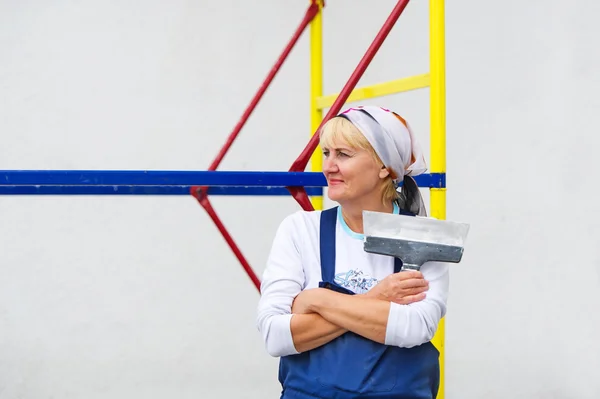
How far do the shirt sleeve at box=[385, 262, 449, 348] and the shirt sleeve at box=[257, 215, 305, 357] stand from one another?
208mm

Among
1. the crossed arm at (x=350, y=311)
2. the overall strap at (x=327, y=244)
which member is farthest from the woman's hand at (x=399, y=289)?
the overall strap at (x=327, y=244)

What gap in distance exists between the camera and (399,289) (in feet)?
5.03

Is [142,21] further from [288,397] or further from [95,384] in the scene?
[288,397]

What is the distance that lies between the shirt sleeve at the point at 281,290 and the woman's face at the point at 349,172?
0.43 feet

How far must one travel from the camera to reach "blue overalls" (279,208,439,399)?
153 cm

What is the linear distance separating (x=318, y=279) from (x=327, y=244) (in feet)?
0.26

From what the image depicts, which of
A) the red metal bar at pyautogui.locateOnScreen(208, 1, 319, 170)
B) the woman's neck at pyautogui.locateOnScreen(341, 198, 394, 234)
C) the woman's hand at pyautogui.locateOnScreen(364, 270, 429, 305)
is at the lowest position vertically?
the woman's hand at pyautogui.locateOnScreen(364, 270, 429, 305)

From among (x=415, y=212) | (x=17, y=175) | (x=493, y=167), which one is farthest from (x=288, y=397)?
(x=493, y=167)

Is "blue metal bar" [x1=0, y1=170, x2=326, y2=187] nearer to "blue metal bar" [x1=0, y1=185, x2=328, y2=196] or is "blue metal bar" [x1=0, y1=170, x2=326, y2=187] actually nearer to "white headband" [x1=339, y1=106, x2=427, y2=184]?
"blue metal bar" [x1=0, y1=185, x2=328, y2=196]

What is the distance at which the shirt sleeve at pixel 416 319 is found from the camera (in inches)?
59.5

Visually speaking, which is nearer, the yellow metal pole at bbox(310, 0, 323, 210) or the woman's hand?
the woman's hand

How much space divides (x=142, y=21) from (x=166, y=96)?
450 mm

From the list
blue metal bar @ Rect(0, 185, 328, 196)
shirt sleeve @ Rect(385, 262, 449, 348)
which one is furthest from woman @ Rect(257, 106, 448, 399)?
blue metal bar @ Rect(0, 185, 328, 196)

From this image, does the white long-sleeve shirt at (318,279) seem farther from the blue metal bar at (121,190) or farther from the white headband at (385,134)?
the blue metal bar at (121,190)
